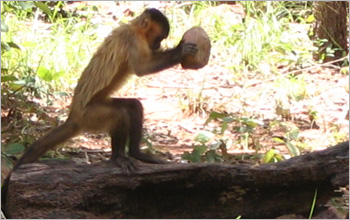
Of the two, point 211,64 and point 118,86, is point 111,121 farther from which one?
point 211,64

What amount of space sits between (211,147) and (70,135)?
158cm

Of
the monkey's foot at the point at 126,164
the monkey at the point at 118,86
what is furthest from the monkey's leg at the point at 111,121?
the monkey's foot at the point at 126,164

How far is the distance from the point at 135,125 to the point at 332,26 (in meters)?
5.00

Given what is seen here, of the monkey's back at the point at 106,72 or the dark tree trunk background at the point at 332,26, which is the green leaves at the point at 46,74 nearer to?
the monkey's back at the point at 106,72

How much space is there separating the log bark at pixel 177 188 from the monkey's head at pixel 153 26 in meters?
1.22

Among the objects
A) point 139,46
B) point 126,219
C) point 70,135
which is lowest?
point 126,219

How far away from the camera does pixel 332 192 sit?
548 cm

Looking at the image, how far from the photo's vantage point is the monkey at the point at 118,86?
5680mm

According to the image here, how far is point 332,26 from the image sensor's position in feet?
33.1

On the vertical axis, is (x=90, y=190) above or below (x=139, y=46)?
below

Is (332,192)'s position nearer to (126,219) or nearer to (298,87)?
(126,219)

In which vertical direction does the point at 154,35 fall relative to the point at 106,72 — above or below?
above

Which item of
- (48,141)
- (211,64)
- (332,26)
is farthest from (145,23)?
(332,26)

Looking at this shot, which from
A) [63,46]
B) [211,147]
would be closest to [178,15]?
[63,46]
